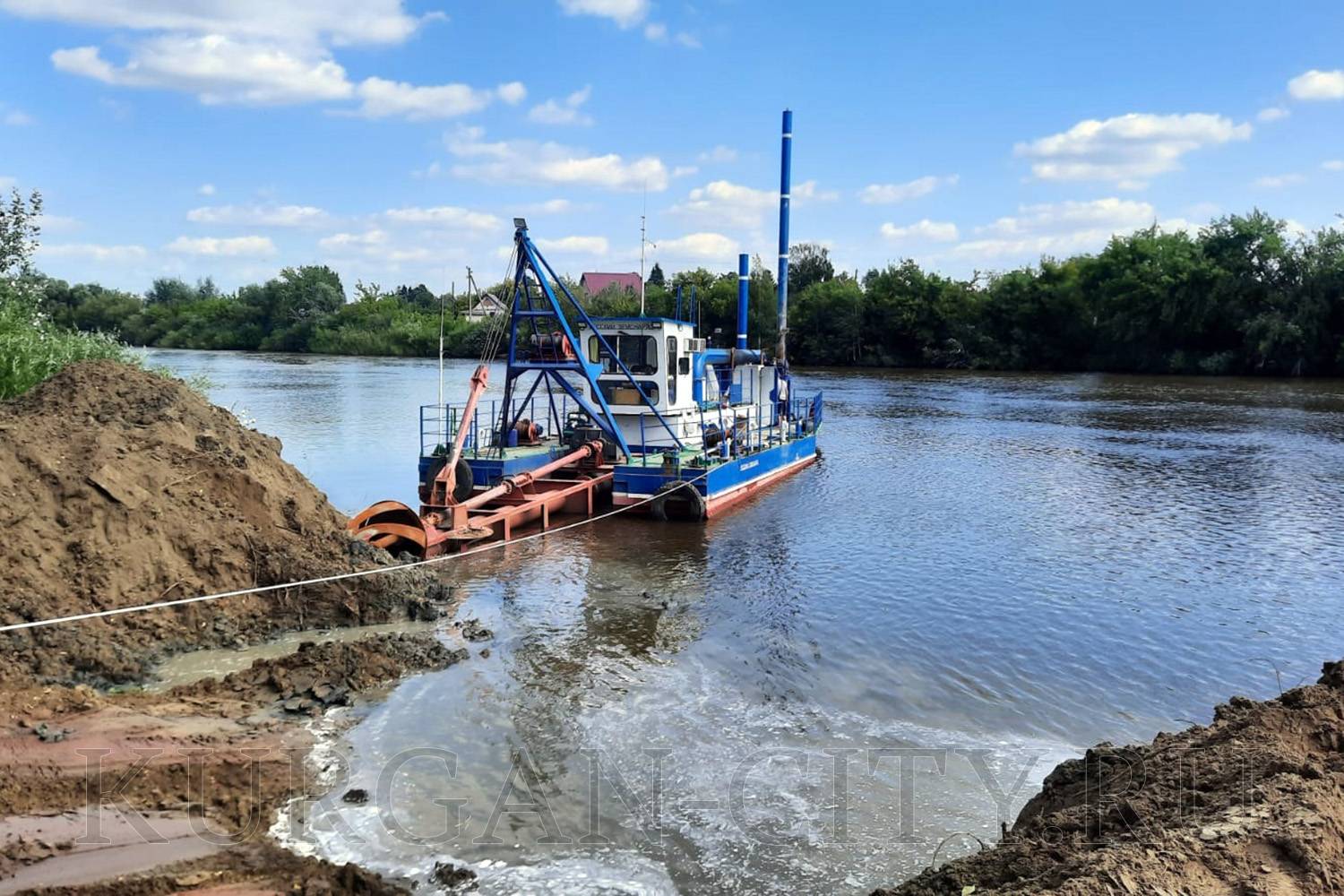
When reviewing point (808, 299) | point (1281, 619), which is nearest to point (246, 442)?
point (1281, 619)

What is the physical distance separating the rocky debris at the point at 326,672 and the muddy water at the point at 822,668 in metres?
0.33

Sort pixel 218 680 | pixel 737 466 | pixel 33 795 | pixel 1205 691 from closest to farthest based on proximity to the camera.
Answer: pixel 33 795
pixel 218 680
pixel 1205 691
pixel 737 466

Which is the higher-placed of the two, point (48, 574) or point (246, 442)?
point (246, 442)

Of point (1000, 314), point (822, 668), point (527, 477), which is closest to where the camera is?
point (822, 668)

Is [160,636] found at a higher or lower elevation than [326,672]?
higher

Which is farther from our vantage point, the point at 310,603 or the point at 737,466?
the point at 737,466

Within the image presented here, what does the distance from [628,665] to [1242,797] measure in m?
6.53

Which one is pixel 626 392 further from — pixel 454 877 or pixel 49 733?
pixel 454 877

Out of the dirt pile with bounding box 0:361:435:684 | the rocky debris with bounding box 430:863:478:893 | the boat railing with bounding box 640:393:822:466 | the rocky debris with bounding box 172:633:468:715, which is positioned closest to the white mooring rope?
the dirt pile with bounding box 0:361:435:684

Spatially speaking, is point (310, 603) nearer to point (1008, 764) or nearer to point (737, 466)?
point (1008, 764)

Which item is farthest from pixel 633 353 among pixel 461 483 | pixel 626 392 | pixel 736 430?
pixel 461 483

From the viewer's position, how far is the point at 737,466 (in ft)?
65.0

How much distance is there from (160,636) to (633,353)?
12126 millimetres

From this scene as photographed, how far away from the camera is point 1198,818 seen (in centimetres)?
441
